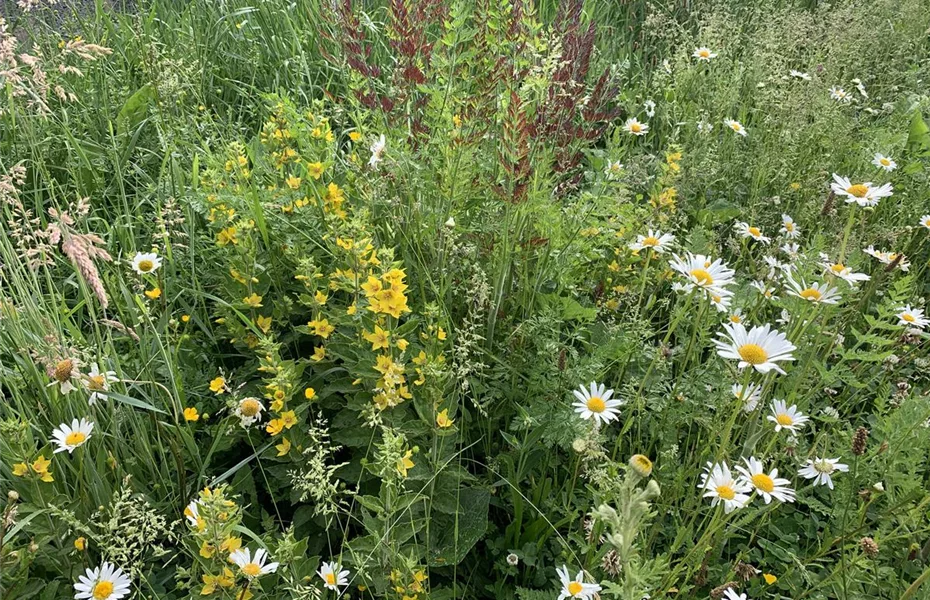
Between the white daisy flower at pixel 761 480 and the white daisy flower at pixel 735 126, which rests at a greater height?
the white daisy flower at pixel 735 126

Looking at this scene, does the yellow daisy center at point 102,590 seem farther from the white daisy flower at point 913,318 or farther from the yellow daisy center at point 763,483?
the white daisy flower at point 913,318

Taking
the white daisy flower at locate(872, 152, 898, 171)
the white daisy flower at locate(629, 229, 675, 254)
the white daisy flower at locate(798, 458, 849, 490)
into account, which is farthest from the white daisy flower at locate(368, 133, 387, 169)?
the white daisy flower at locate(872, 152, 898, 171)

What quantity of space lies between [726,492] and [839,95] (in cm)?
236

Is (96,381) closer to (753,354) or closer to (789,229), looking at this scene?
(753,354)

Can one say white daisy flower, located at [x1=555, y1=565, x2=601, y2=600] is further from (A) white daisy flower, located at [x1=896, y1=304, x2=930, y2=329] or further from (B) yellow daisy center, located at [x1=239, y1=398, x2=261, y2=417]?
(A) white daisy flower, located at [x1=896, y1=304, x2=930, y2=329]

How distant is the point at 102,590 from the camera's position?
1.29 m

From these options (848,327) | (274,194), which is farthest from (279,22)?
(848,327)

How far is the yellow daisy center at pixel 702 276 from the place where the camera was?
1441 mm

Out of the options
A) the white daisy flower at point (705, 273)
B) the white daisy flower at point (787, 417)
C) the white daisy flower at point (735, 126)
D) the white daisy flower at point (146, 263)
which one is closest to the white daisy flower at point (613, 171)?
the white daisy flower at point (705, 273)

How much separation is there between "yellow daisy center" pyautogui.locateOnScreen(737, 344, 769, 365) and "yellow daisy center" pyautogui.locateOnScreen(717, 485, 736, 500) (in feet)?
0.77

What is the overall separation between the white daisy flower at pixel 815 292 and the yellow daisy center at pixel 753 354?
241mm

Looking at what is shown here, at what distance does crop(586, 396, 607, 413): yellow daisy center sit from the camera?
148 cm

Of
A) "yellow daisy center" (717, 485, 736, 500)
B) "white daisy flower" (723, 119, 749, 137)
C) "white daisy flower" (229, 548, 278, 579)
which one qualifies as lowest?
"white daisy flower" (229, 548, 278, 579)

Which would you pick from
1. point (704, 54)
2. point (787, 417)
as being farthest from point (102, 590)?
point (704, 54)
